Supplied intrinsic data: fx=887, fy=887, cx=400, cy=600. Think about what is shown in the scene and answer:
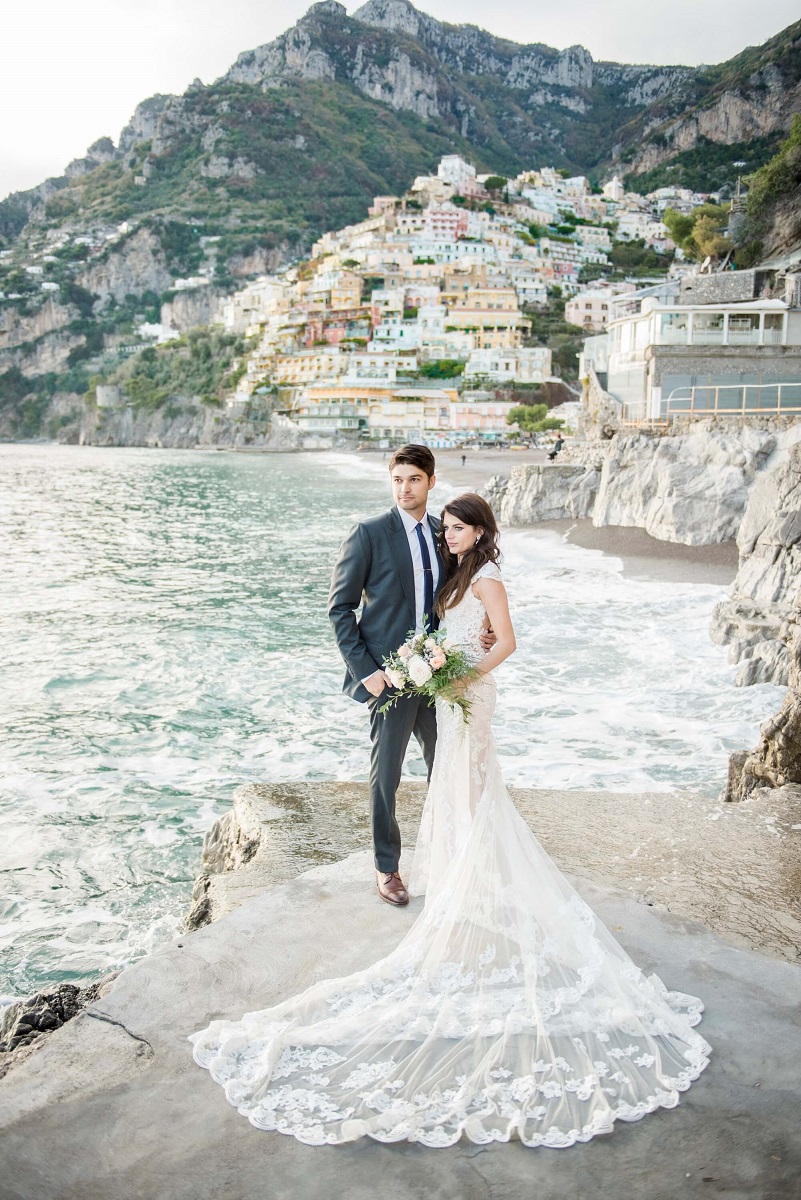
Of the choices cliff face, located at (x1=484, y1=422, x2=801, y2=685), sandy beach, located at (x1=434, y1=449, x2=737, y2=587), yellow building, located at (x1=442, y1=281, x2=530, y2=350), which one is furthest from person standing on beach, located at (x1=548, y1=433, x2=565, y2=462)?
yellow building, located at (x1=442, y1=281, x2=530, y2=350)

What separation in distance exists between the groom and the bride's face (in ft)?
0.53

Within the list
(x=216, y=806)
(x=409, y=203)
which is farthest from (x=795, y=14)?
(x=216, y=806)

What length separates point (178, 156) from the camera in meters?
187

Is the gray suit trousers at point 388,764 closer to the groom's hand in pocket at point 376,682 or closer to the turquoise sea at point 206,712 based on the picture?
the groom's hand in pocket at point 376,682

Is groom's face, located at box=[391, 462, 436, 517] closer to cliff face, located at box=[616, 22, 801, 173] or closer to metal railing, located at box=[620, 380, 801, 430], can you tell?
metal railing, located at box=[620, 380, 801, 430]

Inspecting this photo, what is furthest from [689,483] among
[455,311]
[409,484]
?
[455,311]

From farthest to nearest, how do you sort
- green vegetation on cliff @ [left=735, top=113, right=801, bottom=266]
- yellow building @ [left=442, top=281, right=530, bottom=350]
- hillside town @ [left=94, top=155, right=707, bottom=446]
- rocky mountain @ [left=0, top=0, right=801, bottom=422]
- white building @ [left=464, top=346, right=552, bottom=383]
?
1. rocky mountain @ [left=0, top=0, right=801, bottom=422]
2. yellow building @ [left=442, top=281, right=530, bottom=350]
3. white building @ [left=464, top=346, right=552, bottom=383]
4. hillside town @ [left=94, top=155, right=707, bottom=446]
5. green vegetation on cliff @ [left=735, top=113, right=801, bottom=266]

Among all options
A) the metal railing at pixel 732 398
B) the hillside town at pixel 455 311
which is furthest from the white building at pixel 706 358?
the hillside town at pixel 455 311

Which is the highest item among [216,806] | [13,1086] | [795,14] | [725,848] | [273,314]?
[795,14]

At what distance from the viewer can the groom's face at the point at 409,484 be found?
3.57 meters

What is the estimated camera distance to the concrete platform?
2141mm

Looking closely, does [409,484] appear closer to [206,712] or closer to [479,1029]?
[479,1029]

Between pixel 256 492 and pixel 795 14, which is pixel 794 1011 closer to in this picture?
pixel 256 492

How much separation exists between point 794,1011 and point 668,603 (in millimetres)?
11982
